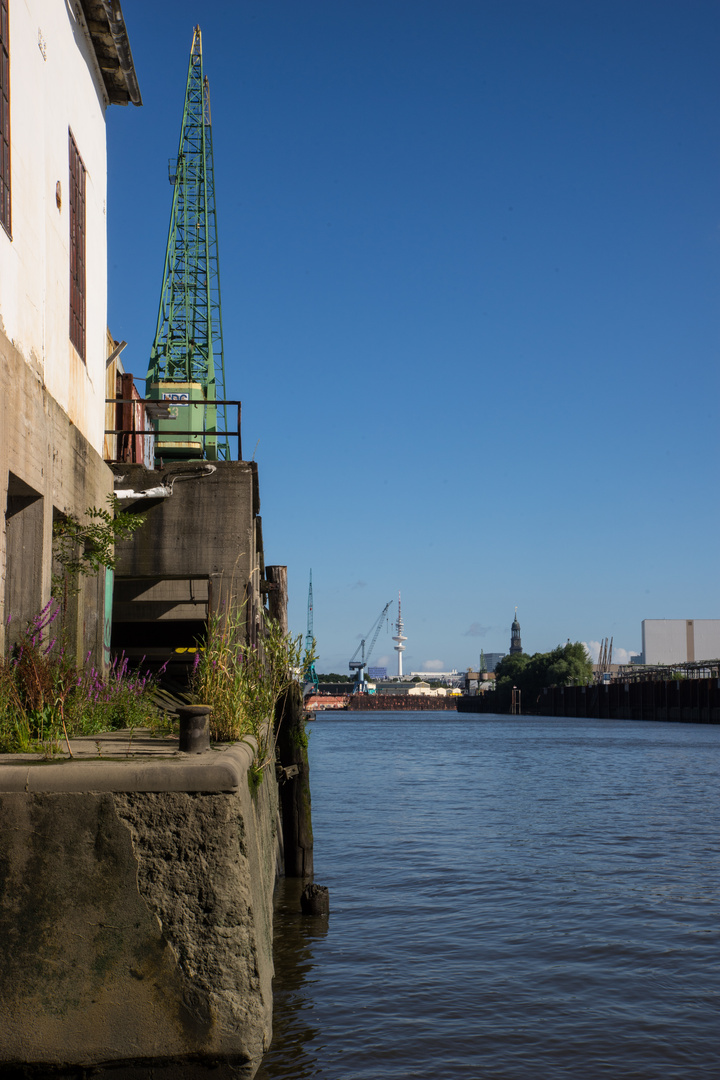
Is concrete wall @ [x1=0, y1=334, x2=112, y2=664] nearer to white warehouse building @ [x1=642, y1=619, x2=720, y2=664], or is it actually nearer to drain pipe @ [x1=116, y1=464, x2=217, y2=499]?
drain pipe @ [x1=116, y1=464, x2=217, y2=499]

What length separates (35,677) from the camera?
7.10 metres

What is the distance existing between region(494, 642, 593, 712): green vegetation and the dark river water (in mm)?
114617

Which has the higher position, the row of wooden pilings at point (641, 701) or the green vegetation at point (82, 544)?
the green vegetation at point (82, 544)

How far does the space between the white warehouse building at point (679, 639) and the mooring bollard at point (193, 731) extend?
152678 millimetres

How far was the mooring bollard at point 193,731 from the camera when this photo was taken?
5.85 metres

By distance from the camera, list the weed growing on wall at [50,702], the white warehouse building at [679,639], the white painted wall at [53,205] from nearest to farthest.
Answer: the weed growing on wall at [50,702] → the white painted wall at [53,205] → the white warehouse building at [679,639]

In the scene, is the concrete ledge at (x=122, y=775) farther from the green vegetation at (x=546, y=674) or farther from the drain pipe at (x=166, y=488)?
the green vegetation at (x=546, y=674)

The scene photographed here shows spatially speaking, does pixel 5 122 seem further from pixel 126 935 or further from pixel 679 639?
pixel 679 639

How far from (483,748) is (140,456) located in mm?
33410

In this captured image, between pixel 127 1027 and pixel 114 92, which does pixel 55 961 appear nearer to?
pixel 127 1027

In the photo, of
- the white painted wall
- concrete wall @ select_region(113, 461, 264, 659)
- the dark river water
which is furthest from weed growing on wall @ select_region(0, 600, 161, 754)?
concrete wall @ select_region(113, 461, 264, 659)

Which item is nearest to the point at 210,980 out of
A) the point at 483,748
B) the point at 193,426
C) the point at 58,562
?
the point at 58,562

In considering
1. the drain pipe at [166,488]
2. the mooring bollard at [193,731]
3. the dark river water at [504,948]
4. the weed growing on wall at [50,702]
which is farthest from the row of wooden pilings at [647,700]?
the mooring bollard at [193,731]

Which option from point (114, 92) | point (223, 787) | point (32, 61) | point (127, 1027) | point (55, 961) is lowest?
point (127, 1027)
